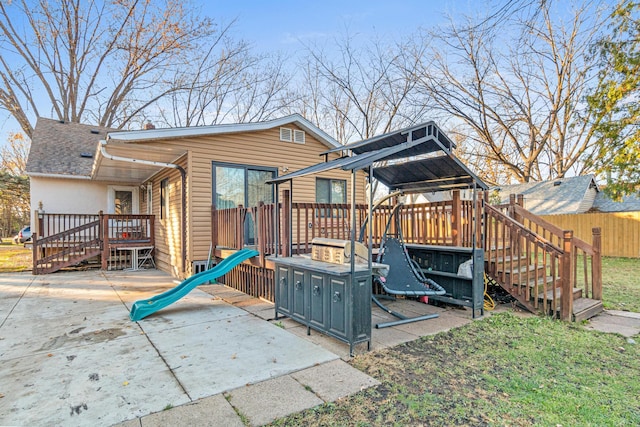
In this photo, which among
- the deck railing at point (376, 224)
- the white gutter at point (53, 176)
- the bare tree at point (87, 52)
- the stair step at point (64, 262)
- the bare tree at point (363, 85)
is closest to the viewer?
the deck railing at point (376, 224)

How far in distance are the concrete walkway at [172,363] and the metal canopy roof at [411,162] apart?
6.62ft

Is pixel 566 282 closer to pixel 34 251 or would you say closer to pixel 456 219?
pixel 456 219

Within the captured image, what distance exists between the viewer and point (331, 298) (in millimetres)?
3777

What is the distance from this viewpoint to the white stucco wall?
467 inches

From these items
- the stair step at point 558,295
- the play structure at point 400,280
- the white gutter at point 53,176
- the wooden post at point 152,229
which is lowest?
the stair step at point 558,295

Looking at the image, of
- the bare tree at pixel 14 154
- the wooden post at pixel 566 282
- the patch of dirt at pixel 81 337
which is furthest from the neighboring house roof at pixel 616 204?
the bare tree at pixel 14 154

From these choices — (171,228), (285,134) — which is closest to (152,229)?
(171,228)

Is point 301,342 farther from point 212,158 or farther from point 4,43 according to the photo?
point 4,43

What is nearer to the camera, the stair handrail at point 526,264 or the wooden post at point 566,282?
the wooden post at point 566,282

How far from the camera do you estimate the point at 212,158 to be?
7.96 meters

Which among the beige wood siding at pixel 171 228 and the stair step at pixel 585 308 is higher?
the beige wood siding at pixel 171 228

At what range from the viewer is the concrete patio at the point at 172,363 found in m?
2.53

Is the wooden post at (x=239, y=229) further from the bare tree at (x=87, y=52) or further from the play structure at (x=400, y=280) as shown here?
the bare tree at (x=87, y=52)

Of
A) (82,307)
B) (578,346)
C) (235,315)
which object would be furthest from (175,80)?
(578,346)
